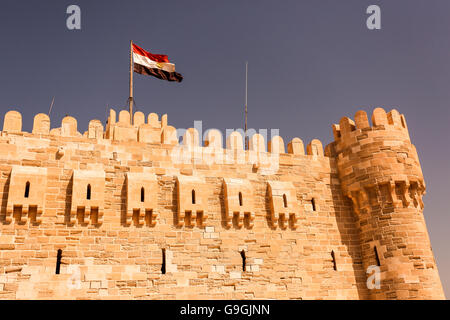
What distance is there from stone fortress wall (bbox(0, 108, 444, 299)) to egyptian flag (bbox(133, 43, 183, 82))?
325 centimetres

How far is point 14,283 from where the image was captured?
386 inches

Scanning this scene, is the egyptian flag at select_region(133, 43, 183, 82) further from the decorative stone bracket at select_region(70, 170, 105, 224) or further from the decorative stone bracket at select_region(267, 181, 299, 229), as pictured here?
the decorative stone bracket at select_region(267, 181, 299, 229)

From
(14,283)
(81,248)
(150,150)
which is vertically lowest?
(14,283)

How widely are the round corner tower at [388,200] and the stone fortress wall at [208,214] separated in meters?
0.04

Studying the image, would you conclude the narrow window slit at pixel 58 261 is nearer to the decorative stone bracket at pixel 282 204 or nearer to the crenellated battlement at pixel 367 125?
the decorative stone bracket at pixel 282 204

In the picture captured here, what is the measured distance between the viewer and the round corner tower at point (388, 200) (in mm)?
12523

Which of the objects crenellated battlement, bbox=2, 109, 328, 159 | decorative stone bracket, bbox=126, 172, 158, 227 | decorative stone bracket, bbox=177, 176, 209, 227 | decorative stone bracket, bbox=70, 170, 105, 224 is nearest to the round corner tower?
crenellated battlement, bbox=2, 109, 328, 159

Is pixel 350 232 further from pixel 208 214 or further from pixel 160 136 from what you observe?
pixel 160 136

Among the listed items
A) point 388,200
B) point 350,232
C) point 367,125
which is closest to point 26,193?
point 350,232

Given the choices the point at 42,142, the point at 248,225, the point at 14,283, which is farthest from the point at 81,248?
the point at 248,225

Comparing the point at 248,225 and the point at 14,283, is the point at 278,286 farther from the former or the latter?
the point at 14,283

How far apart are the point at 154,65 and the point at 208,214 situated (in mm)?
7614

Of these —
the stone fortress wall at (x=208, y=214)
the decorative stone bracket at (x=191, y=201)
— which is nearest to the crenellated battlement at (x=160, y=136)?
the stone fortress wall at (x=208, y=214)
